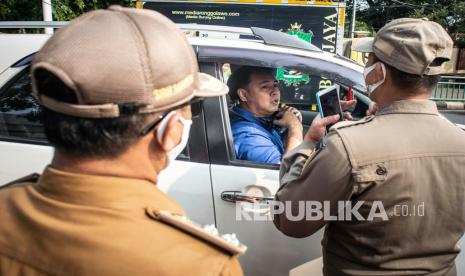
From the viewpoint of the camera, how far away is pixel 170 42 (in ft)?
3.14

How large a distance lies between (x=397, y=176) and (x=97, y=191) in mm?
1002

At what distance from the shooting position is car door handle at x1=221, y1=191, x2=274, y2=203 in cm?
215

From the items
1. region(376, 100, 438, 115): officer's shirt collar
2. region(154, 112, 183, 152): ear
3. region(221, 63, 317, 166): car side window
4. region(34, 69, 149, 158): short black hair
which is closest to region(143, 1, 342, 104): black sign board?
region(221, 63, 317, 166): car side window

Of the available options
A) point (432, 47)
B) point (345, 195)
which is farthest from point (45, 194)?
point (432, 47)

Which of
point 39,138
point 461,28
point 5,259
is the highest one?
point 5,259

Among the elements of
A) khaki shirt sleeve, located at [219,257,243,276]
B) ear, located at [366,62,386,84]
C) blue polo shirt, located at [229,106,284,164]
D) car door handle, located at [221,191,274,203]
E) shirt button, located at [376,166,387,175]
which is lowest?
car door handle, located at [221,191,274,203]

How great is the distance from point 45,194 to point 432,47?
1.33 metres

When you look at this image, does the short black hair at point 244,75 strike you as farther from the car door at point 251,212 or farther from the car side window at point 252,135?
the car door at point 251,212

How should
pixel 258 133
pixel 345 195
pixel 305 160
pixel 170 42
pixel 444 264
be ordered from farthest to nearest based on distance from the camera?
pixel 258 133 < pixel 305 160 < pixel 444 264 < pixel 345 195 < pixel 170 42

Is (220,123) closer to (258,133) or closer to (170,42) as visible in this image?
(258,133)

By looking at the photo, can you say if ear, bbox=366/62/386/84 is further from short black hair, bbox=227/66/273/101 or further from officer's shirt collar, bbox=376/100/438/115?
short black hair, bbox=227/66/273/101

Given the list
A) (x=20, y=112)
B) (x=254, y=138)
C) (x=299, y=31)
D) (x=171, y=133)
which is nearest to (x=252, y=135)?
(x=254, y=138)

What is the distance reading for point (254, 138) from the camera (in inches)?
98.1

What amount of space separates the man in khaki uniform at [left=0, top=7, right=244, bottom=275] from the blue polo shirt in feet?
4.69
